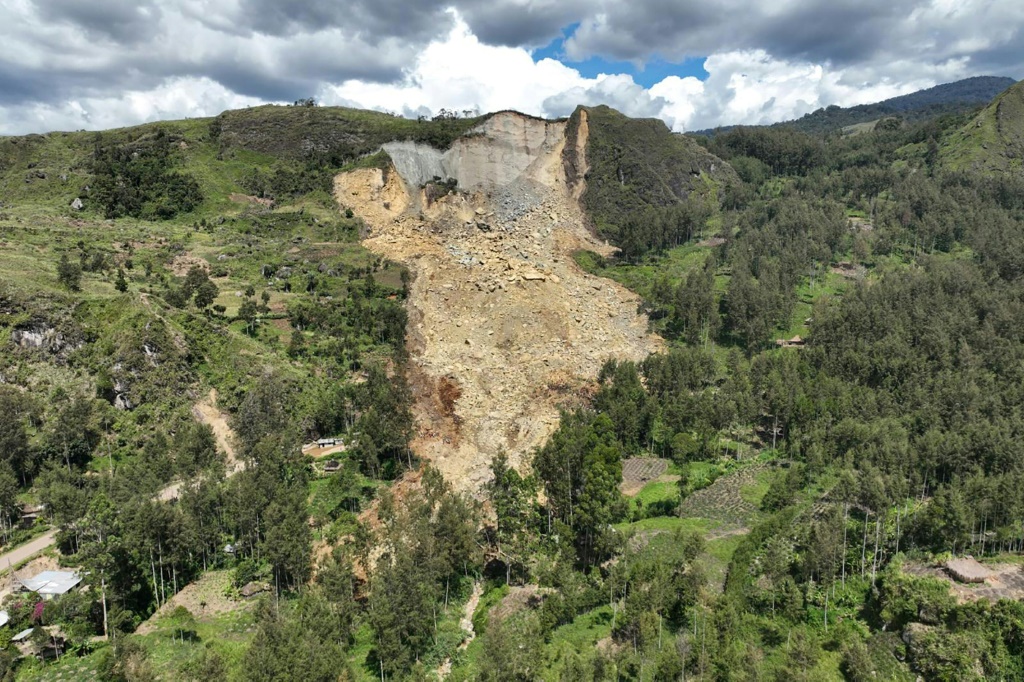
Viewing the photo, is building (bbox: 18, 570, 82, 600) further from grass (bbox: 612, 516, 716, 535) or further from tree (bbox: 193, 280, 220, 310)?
tree (bbox: 193, 280, 220, 310)

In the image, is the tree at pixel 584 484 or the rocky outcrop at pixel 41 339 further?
the rocky outcrop at pixel 41 339

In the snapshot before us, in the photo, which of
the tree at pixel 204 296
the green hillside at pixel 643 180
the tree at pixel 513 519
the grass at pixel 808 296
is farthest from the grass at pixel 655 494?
the green hillside at pixel 643 180

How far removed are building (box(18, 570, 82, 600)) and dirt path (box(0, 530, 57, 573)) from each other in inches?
105

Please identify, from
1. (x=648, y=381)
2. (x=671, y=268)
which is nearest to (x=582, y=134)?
(x=671, y=268)

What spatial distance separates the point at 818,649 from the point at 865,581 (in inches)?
278

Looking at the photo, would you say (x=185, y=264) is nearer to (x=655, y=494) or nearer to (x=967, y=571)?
(x=655, y=494)

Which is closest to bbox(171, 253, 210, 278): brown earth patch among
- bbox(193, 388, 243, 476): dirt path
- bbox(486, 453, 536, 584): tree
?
bbox(193, 388, 243, 476): dirt path

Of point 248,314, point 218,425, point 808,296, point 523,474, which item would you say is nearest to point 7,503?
point 218,425

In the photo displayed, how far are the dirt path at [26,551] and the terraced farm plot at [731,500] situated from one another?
4165 cm

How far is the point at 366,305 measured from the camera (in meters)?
69.3

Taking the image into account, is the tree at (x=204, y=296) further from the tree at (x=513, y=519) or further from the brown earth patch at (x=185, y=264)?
the tree at (x=513, y=519)

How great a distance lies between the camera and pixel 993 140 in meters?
123

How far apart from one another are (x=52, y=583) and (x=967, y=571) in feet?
160

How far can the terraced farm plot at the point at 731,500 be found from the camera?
135 ft
